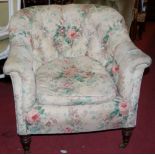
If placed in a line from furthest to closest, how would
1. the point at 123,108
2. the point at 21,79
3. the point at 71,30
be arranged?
1. the point at 71,30
2. the point at 123,108
3. the point at 21,79

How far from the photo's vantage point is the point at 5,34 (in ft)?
6.67

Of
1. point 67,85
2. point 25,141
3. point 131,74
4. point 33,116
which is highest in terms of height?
point 131,74

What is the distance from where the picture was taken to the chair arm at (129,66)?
1558 millimetres

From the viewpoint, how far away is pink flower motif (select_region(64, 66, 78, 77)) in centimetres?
174

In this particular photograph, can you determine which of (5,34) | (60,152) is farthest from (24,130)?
(5,34)

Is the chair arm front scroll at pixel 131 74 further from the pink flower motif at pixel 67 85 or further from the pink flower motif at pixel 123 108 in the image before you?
the pink flower motif at pixel 67 85

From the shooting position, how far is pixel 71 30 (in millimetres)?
1957

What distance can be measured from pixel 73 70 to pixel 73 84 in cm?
18

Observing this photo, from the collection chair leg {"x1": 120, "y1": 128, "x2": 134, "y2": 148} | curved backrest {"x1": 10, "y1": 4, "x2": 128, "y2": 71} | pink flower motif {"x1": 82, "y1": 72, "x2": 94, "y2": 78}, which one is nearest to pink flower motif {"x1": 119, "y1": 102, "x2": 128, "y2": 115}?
chair leg {"x1": 120, "y1": 128, "x2": 134, "y2": 148}

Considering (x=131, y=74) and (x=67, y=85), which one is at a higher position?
(x=131, y=74)

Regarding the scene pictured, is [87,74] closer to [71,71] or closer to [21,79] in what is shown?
[71,71]

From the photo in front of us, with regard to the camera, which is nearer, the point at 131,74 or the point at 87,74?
the point at 131,74

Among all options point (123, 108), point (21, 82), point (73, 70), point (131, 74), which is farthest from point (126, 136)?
point (21, 82)

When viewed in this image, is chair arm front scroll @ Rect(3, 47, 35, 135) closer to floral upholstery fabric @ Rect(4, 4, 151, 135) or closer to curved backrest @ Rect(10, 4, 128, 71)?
floral upholstery fabric @ Rect(4, 4, 151, 135)
